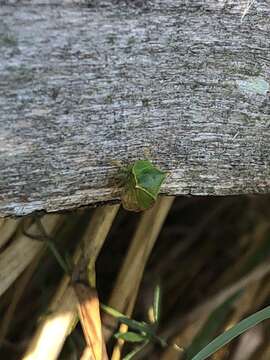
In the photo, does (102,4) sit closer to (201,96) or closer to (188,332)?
(201,96)

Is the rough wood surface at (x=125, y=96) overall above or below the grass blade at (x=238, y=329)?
above

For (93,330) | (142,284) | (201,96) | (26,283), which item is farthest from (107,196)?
(142,284)

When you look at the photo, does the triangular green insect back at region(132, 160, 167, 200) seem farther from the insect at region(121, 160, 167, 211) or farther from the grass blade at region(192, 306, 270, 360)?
the grass blade at region(192, 306, 270, 360)

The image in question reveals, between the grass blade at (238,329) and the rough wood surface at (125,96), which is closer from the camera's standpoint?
the rough wood surface at (125,96)

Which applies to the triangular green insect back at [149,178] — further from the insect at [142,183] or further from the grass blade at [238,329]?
the grass blade at [238,329]

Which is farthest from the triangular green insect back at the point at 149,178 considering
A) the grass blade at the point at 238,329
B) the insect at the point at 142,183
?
the grass blade at the point at 238,329

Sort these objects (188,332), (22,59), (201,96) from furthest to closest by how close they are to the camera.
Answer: (188,332)
(201,96)
(22,59)

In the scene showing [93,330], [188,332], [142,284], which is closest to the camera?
[93,330]
